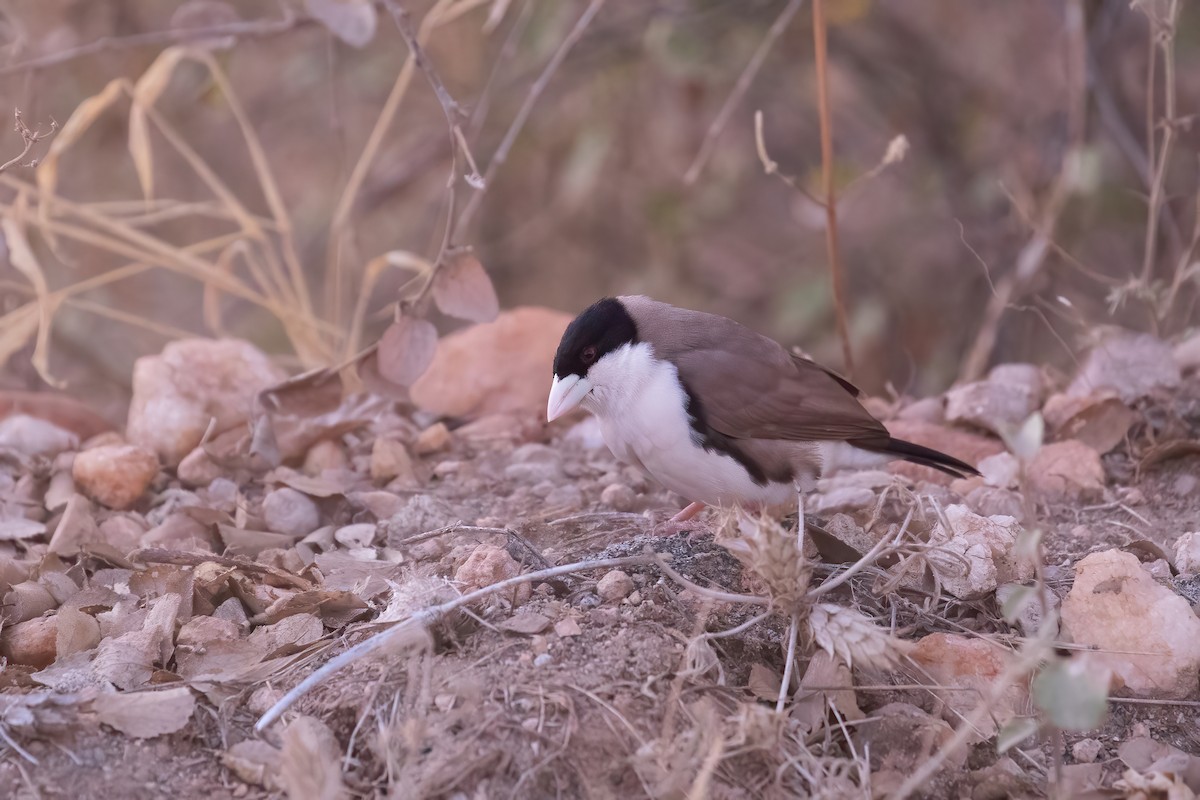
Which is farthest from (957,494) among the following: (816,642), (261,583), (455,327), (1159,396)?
(455,327)

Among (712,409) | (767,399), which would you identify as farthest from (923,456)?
(712,409)

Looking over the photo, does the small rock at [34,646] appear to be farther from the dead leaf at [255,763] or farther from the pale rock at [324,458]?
the pale rock at [324,458]

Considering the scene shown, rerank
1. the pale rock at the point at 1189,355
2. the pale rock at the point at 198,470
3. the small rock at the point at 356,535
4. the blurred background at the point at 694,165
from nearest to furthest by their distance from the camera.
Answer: the small rock at the point at 356,535
the pale rock at the point at 198,470
the pale rock at the point at 1189,355
the blurred background at the point at 694,165

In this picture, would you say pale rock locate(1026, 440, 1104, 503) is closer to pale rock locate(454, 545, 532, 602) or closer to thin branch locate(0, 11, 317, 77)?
pale rock locate(454, 545, 532, 602)

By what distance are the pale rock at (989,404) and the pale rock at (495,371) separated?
3.60ft

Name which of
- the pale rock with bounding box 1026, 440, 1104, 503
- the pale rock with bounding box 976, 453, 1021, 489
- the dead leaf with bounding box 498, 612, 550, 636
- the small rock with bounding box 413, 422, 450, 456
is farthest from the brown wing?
the dead leaf with bounding box 498, 612, 550, 636

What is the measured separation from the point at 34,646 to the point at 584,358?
1296 mm

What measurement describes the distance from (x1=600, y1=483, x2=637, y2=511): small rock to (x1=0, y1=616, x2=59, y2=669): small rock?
48.2 inches

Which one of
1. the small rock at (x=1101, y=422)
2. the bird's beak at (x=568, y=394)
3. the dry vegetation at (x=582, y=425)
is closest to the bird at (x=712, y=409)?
the bird's beak at (x=568, y=394)

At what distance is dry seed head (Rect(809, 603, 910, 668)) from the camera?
73.9 inches

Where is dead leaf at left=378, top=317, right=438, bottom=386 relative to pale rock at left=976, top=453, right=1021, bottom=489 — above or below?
above

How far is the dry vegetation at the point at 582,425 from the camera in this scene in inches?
74.0

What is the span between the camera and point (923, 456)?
282cm

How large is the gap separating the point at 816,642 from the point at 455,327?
3986mm
